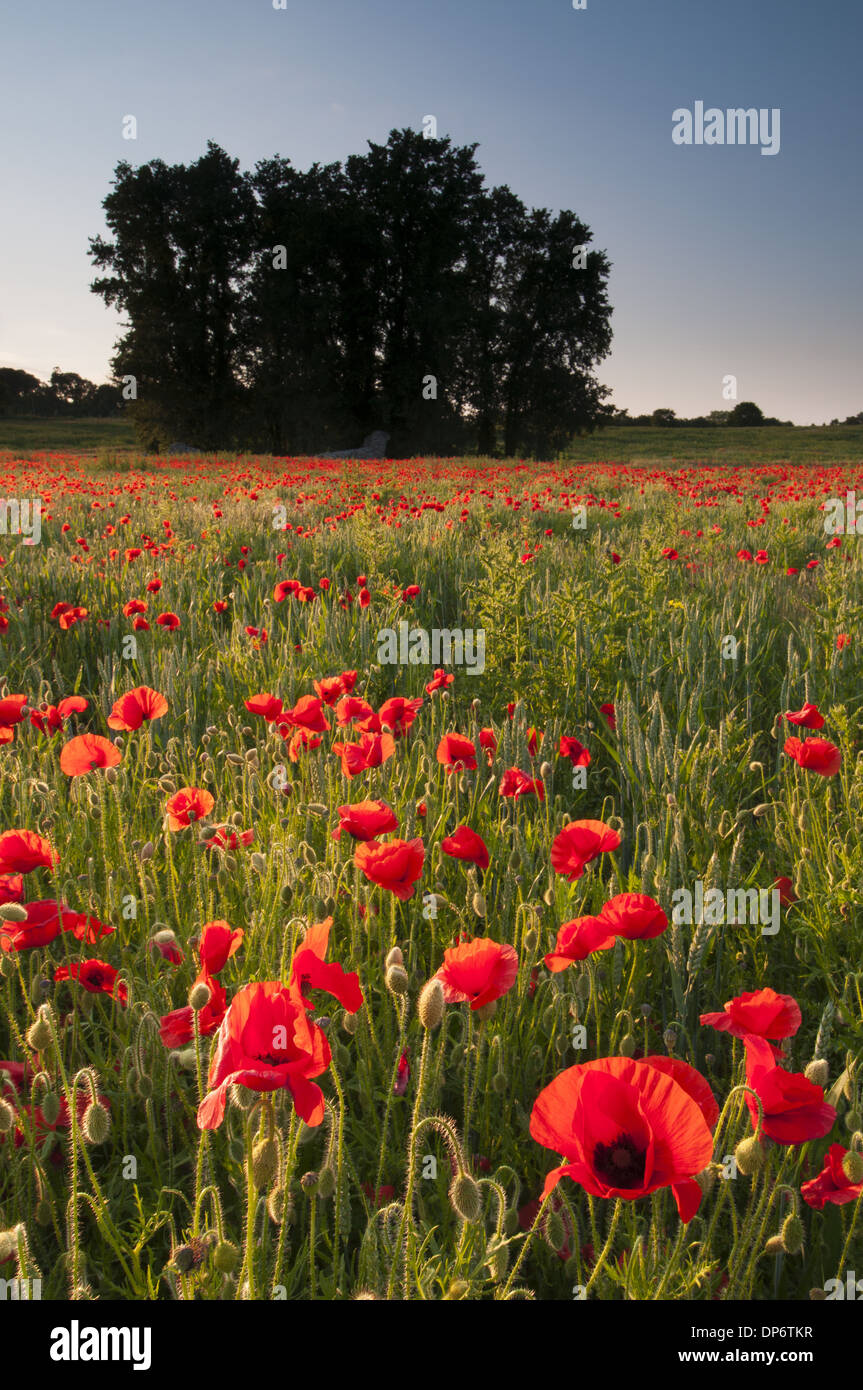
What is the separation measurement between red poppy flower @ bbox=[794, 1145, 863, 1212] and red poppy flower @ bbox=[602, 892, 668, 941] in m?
0.38

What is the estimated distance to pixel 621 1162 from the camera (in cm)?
84

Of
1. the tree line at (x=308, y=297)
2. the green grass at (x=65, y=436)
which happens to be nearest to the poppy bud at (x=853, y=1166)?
the tree line at (x=308, y=297)

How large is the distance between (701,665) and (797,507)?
18.6ft

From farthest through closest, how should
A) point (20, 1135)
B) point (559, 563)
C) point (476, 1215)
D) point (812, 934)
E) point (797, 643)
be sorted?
point (559, 563) < point (797, 643) < point (812, 934) < point (20, 1135) < point (476, 1215)

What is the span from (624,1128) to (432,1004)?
339 millimetres

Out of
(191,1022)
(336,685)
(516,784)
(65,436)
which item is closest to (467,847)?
(516,784)

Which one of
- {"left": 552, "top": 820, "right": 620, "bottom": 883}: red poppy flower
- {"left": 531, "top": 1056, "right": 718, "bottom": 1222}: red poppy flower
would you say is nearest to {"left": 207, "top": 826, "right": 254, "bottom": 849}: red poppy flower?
{"left": 552, "top": 820, "right": 620, "bottom": 883}: red poppy flower

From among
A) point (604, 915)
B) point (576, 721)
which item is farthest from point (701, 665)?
point (604, 915)

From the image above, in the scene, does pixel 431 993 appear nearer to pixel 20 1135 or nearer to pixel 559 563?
pixel 20 1135

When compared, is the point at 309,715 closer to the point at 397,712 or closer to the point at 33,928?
the point at 397,712

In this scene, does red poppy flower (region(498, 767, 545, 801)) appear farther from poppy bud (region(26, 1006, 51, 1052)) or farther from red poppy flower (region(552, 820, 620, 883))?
poppy bud (region(26, 1006, 51, 1052))

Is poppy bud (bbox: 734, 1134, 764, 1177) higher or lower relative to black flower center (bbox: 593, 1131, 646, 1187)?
lower

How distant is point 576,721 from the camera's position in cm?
313

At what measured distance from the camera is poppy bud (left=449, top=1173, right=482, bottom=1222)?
953mm
